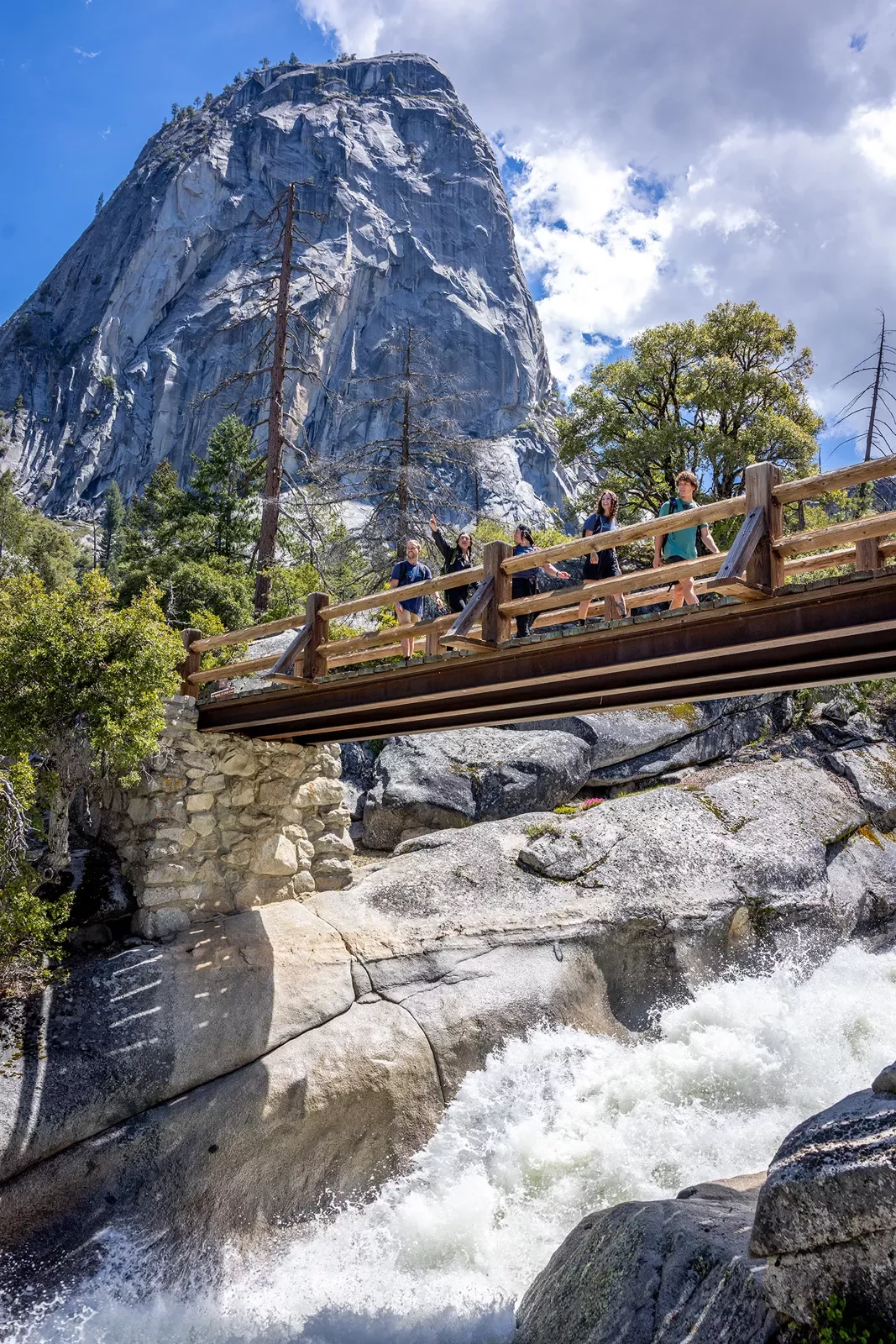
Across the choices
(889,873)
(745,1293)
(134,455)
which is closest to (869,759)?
(889,873)

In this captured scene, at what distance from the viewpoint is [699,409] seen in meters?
22.9

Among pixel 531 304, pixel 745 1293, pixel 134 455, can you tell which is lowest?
pixel 745 1293

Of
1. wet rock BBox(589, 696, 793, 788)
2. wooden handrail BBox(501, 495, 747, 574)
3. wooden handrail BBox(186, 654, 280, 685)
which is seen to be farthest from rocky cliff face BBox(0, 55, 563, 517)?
wooden handrail BBox(501, 495, 747, 574)

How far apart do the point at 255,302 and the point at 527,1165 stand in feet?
327

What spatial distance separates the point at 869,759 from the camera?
1603 centimetres

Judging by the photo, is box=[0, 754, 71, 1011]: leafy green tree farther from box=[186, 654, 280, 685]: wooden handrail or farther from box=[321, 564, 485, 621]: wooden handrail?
box=[321, 564, 485, 621]: wooden handrail

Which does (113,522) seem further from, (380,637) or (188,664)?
(380,637)

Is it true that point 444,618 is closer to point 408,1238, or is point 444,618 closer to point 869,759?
point 408,1238

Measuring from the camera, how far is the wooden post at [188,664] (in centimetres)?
1165

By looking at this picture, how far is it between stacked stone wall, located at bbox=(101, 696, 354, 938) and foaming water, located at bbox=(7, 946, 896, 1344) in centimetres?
369

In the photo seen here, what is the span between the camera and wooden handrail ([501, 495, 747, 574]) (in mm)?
6848

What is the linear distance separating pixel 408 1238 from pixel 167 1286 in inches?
88.3

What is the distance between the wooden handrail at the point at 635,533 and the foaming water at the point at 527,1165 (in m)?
6.04

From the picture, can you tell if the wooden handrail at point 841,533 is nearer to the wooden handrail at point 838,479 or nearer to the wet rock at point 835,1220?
the wooden handrail at point 838,479
